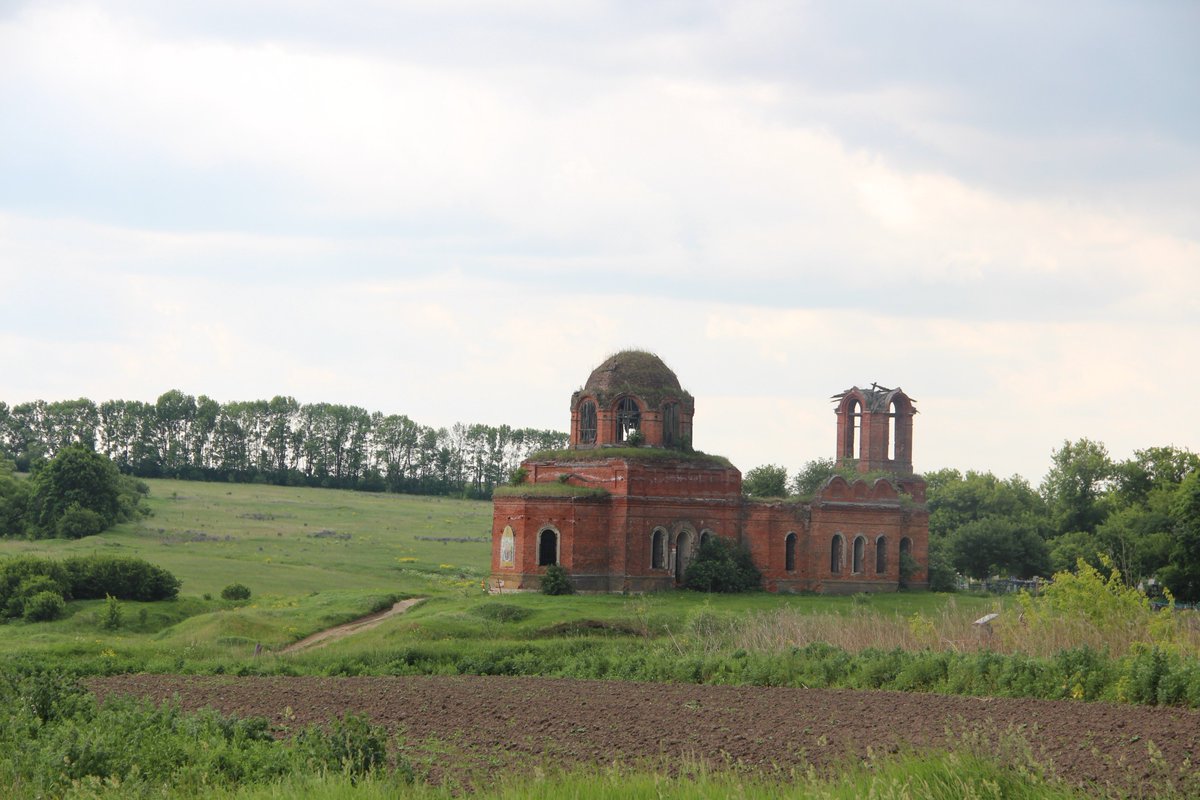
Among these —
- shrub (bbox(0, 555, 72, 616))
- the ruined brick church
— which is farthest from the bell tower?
shrub (bbox(0, 555, 72, 616))

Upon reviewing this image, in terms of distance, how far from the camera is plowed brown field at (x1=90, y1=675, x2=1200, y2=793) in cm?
1489

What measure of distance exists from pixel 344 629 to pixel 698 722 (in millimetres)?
20744

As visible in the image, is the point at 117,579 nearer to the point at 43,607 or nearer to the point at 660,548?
the point at 43,607

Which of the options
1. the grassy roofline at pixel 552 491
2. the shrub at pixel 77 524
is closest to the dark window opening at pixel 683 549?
the grassy roofline at pixel 552 491

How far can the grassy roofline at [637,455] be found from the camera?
4572cm

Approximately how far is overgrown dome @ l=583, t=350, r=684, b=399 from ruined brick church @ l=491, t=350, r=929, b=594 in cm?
5

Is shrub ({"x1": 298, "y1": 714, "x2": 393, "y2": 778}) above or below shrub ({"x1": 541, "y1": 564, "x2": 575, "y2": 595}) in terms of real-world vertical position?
above

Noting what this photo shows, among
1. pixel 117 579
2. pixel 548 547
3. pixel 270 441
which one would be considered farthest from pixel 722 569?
pixel 270 441

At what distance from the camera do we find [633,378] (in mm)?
48312

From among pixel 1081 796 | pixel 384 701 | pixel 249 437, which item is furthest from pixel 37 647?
pixel 249 437

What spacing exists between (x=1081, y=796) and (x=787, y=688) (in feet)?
42.2

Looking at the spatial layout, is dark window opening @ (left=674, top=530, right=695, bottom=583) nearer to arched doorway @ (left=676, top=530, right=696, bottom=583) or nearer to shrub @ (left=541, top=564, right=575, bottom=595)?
arched doorway @ (left=676, top=530, right=696, bottom=583)

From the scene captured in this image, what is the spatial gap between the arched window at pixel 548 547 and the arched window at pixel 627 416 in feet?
17.2

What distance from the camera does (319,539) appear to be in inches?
2773
